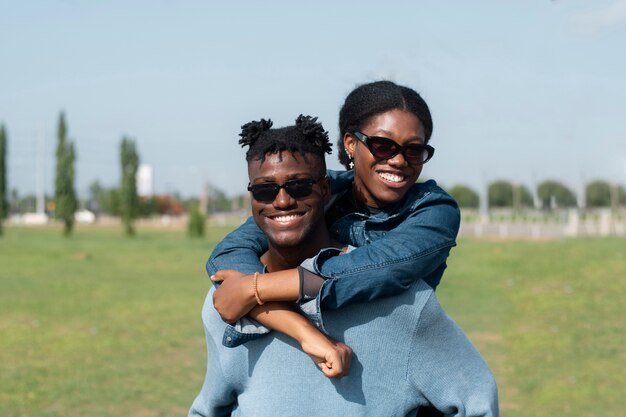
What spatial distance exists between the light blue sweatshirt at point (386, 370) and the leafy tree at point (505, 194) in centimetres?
6059

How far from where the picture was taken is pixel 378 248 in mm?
2115

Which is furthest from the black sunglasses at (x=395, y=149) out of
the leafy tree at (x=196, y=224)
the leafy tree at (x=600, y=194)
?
the leafy tree at (x=600, y=194)

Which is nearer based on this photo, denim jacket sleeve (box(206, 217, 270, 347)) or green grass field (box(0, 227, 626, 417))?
denim jacket sleeve (box(206, 217, 270, 347))

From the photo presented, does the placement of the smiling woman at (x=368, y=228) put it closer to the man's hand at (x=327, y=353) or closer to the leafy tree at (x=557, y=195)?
the man's hand at (x=327, y=353)

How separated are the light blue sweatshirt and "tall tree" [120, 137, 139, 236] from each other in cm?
3957

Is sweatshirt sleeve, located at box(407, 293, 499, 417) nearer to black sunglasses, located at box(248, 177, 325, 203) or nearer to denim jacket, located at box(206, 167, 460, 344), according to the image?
denim jacket, located at box(206, 167, 460, 344)

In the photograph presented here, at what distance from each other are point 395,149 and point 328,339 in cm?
54

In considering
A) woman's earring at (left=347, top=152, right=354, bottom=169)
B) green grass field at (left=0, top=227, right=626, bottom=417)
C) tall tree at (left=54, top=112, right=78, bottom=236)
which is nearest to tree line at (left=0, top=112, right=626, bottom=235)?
tall tree at (left=54, top=112, right=78, bottom=236)

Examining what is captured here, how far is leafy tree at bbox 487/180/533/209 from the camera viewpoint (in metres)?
62.5

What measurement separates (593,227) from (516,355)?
2365 centimetres

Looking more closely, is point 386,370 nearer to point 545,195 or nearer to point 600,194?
point 545,195

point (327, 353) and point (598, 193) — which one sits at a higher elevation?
point (327, 353)

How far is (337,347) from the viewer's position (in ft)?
6.59

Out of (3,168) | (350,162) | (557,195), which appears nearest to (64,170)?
(3,168)
